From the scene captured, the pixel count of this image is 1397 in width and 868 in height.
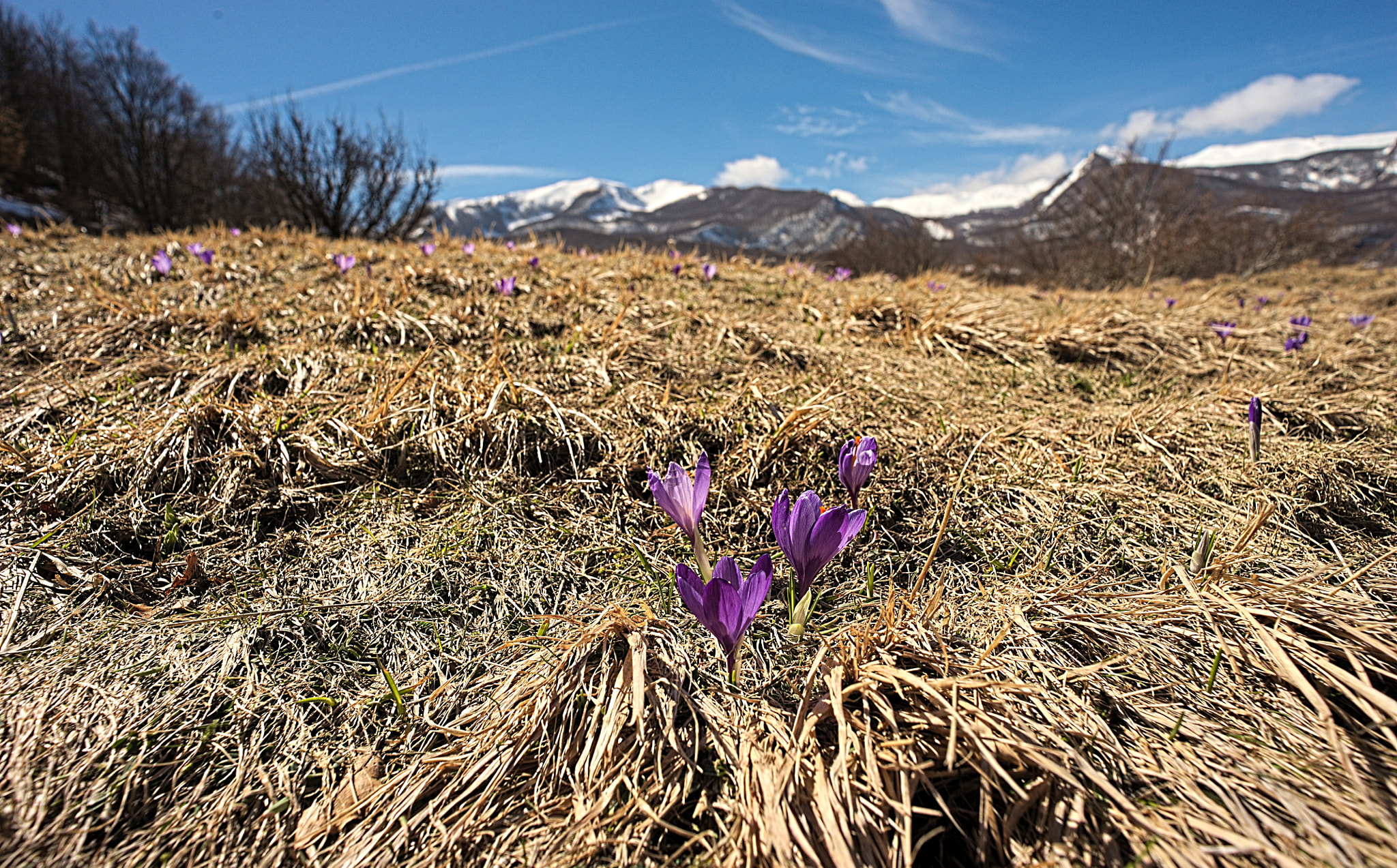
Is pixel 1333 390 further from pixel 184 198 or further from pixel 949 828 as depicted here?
pixel 184 198

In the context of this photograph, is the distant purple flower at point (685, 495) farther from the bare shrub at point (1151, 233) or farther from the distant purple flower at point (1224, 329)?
the bare shrub at point (1151, 233)

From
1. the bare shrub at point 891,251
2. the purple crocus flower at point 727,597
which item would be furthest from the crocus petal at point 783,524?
the bare shrub at point 891,251

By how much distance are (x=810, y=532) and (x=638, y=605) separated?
0.44m

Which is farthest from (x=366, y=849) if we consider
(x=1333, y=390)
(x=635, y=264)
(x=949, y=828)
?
(x=1333, y=390)

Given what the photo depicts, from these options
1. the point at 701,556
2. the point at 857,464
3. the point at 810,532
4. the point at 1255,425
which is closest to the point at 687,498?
the point at 701,556

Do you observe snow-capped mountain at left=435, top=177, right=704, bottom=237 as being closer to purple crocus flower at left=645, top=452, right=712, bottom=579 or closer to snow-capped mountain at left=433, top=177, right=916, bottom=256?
snow-capped mountain at left=433, top=177, right=916, bottom=256

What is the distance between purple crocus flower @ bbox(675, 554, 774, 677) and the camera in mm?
1012

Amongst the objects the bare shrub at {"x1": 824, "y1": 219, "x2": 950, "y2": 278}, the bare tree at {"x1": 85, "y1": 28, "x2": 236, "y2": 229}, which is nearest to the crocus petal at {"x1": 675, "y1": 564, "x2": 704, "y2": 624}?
the bare shrub at {"x1": 824, "y1": 219, "x2": 950, "y2": 278}

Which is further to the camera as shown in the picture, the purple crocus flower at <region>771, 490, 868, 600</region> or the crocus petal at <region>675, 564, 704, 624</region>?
the purple crocus flower at <region>771, 490, 868, 600</region>

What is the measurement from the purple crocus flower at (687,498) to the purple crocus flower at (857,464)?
0.38m

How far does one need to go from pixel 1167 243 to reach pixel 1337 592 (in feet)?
41.8

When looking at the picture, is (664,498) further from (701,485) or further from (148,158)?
(148,158)

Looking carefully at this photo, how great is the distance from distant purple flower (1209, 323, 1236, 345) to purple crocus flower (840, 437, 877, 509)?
2506 millimetres

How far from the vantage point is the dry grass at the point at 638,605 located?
35.7 inches
